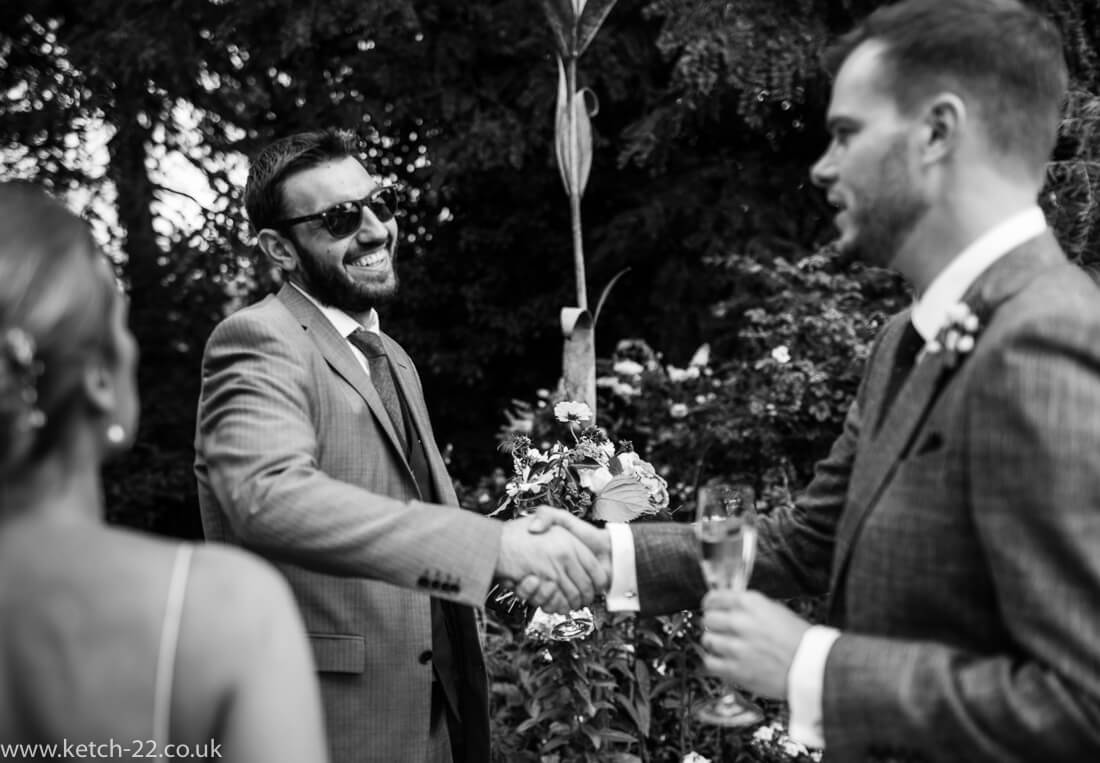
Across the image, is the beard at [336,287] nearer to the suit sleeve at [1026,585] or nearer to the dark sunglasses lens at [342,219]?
the dark sunglasses lens at [342,219]

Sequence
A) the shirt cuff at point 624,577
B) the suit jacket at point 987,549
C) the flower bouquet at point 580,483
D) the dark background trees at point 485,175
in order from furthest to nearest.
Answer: the dark background trees at point 485,175, the flower bouquet at point 580,483, the shirt cuff at point 624,577, the suit jacket at point 987,549

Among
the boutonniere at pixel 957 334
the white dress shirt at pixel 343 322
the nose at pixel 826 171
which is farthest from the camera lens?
the white dress shirt at pixel 343 322

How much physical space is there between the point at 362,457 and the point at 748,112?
4376mm

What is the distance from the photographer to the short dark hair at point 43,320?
46.4 inches

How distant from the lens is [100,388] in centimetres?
126

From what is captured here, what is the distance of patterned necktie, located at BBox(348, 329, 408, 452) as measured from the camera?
120 inches

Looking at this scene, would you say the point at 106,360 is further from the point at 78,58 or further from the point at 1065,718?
the point at 78,58

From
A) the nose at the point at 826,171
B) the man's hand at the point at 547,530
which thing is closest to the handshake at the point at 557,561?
the man's hand at the point at 547,530

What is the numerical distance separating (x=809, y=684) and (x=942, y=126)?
2.85 ft

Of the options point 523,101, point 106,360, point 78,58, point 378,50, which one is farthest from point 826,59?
point 78,58

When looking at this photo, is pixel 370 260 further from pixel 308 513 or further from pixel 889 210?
pixel 889 210

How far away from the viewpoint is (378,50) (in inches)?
304

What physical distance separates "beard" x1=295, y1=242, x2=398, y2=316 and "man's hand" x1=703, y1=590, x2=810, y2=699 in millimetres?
1598

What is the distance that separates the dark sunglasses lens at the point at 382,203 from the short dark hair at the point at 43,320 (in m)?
1.89
